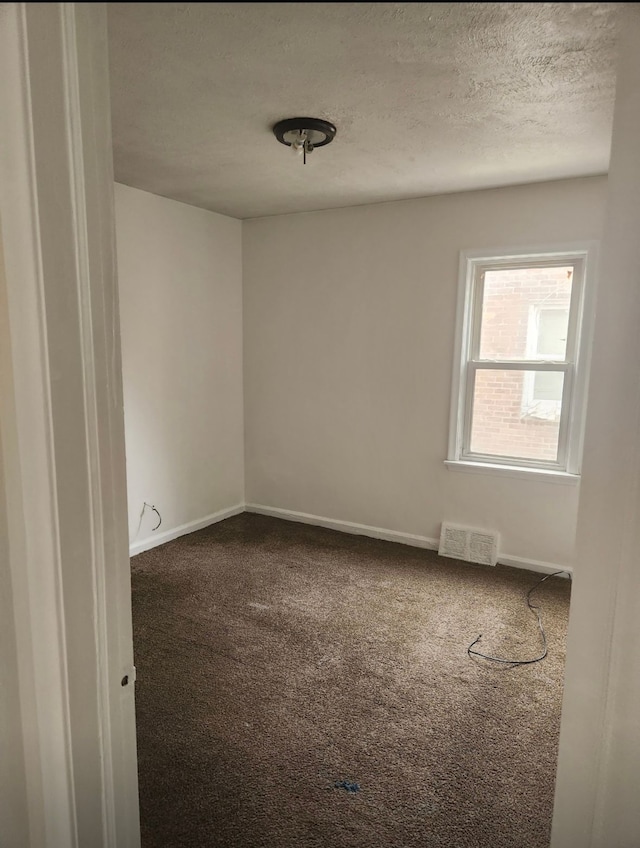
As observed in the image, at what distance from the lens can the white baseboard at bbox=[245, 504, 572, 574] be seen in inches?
137

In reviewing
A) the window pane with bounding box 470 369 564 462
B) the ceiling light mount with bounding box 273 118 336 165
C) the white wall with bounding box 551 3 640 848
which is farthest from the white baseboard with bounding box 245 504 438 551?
the white wall with bounding box 551 3 640 848

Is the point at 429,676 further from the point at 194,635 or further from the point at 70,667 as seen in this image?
the point at 70,667

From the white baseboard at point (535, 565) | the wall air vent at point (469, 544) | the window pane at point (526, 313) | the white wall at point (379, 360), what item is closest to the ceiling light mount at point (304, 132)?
the white wall at point (379, 360)

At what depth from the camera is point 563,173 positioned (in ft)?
9.85

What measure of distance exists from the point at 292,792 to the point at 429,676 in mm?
869

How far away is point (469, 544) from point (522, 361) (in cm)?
130

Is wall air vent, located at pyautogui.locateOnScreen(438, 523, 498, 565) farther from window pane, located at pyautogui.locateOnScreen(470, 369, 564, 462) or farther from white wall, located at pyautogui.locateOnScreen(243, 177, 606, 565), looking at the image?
window pane, located at pyautogui.locateOnScreen(470, 369, 564, 462)

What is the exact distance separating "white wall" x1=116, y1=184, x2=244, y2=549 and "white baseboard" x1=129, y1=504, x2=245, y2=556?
0.02 metres

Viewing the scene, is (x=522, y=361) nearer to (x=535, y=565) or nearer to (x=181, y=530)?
(x=535, y=565)

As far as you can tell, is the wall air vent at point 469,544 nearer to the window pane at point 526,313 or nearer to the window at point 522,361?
the window at point 522,361

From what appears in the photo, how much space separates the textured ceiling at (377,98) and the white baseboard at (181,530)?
94.3 inches

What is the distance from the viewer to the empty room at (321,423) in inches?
32.7

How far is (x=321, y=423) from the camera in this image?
165 inches

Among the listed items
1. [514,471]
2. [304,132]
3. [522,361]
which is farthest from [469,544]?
[304,132]
